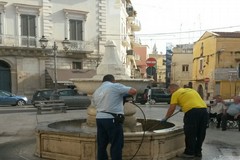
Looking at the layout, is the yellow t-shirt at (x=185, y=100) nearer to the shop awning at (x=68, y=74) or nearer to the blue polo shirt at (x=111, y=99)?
the blue polo shirt at (x=111, y=99)

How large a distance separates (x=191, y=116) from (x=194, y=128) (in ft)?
0.80

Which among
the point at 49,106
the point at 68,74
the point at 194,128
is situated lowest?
the point at 49,106

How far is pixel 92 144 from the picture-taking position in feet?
19.1

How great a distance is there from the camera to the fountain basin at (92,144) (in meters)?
5.84

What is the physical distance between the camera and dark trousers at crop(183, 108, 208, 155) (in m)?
6.21

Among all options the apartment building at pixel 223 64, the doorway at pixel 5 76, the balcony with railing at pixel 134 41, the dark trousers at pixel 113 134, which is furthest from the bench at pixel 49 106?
the balcony with railing at pixel 134 41

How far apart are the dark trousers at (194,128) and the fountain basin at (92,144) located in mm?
254

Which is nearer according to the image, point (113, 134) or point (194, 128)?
point (113, 134)

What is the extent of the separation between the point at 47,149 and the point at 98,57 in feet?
87.8

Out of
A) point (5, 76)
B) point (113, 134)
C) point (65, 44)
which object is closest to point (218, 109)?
point (113, 134)

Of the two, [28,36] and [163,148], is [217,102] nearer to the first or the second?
[163,148]

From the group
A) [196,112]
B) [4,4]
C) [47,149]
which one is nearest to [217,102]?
[196,112]

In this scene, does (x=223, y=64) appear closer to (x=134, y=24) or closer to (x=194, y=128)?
(x=134, y=24)

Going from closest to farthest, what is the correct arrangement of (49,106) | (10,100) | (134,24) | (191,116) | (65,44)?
(191,116) < (49,106) < (10,100) < (65,44) < (134,24)
